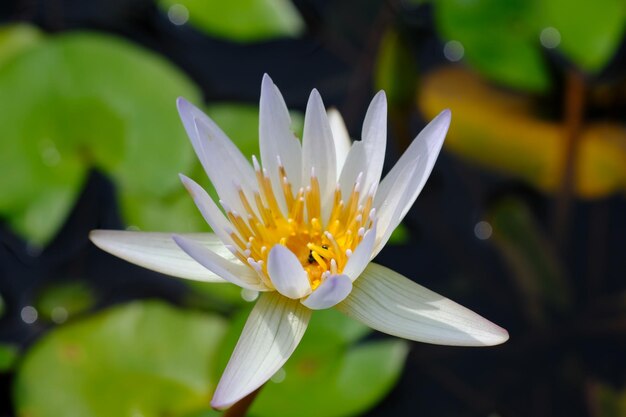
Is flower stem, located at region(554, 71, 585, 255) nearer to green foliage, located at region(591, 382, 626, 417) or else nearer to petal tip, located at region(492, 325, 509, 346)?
green foliage, located at region(591, 382, 626, 417)

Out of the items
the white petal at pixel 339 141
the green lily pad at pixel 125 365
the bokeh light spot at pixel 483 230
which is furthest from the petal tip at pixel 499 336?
the bokeh light spot at pixel 483 230

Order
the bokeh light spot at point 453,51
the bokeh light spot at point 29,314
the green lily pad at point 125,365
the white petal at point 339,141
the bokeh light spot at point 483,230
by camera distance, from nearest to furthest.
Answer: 1. the white petal at point 339,141
2. the green lily pad at point 125,365
3. the bokeh light spot at point 29,314
4. the bokeh light spot at point 483,230
5. the bokeh light spot at point 453,51

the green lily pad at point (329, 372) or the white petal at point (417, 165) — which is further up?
the white petal at point (417, 165)

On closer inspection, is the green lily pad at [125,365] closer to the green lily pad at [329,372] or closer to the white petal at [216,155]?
the green lily pad at [329,372]

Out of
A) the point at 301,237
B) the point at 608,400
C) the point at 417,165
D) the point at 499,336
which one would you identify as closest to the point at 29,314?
the point at 301,237

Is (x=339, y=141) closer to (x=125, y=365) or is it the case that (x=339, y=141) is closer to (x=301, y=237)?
(x=301, y=237)

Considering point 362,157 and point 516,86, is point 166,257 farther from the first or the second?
point 516,86

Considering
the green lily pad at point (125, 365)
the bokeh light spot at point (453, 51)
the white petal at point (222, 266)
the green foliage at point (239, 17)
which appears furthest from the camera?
the bokeh light spot at point (453, 51)
